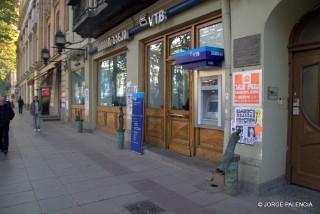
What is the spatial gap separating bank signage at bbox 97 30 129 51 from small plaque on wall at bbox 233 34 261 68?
16.2 feet

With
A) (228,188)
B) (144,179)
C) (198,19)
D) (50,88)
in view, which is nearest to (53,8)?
(50,88)

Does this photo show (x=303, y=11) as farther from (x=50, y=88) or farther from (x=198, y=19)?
(x=50, y=88)

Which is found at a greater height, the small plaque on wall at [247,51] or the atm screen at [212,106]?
the small plaque on wall at [247,51]

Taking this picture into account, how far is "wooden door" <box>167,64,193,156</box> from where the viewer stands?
7.74m

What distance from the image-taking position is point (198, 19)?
7.20 metres

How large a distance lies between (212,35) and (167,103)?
2.34 metres

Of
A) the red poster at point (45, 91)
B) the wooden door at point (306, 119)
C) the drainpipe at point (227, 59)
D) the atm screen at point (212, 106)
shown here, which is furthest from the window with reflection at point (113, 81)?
the red poster at point (45, 91)

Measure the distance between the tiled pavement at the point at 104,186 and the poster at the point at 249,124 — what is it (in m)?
0.97

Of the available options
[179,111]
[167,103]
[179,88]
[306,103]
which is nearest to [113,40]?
[167,103]

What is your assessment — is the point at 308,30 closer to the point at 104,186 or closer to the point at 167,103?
the point at 167,103

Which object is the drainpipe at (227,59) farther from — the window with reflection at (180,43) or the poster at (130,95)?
the poster at (130,95)

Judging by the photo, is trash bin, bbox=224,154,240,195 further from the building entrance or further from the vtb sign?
the vtb sign

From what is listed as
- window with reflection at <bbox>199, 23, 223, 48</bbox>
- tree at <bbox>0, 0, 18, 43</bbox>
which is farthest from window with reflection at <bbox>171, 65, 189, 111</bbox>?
tree at <bbox>0, 0, 18, 43</bbox>

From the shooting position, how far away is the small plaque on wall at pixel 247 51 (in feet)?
17.6
